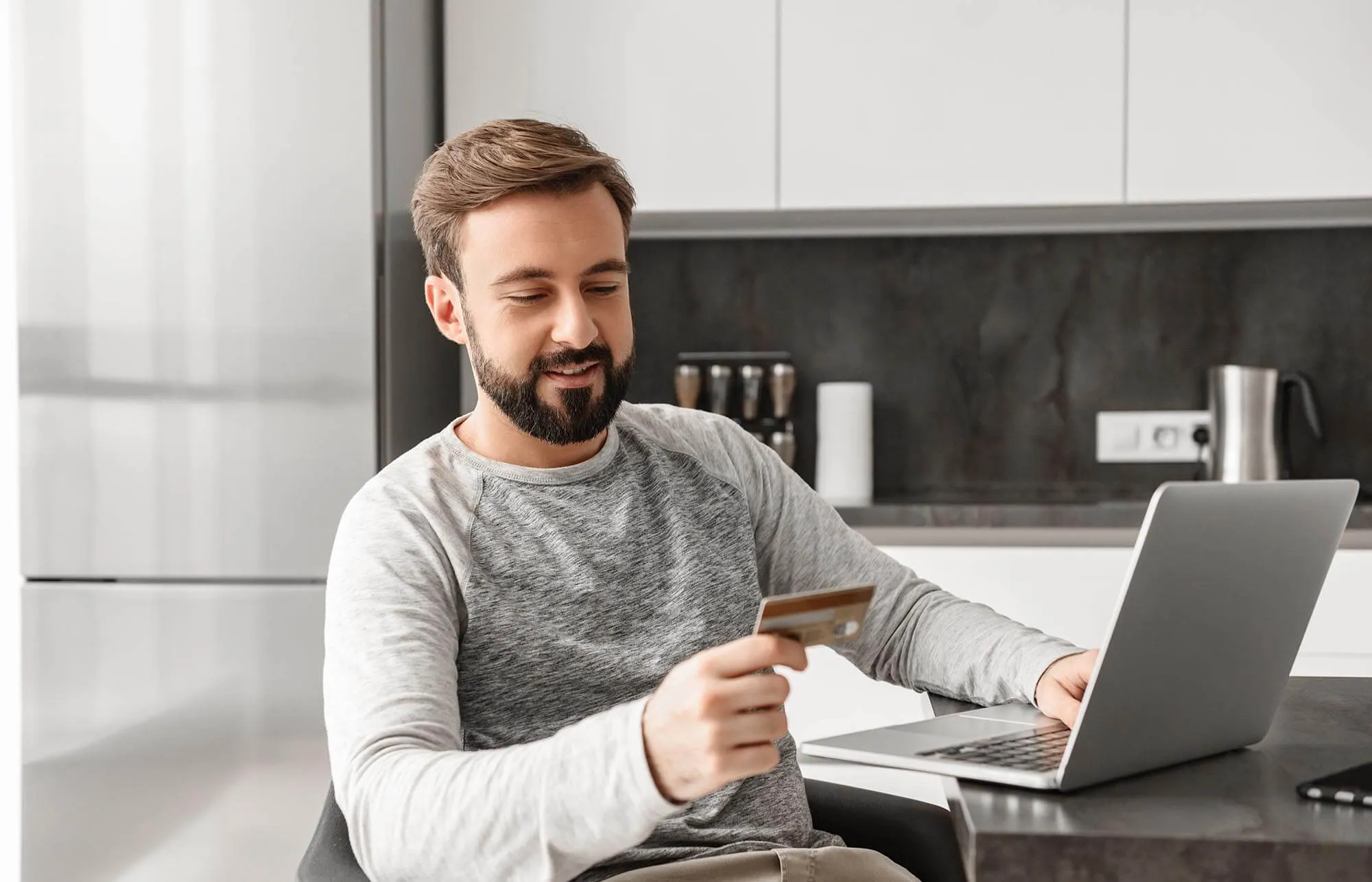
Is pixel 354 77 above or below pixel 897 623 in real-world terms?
above

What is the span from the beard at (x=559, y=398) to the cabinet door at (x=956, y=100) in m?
1.49

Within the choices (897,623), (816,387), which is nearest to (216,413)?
(816,387)

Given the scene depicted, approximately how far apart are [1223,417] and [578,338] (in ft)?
6.28

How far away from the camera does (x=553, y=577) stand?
3.86 ft

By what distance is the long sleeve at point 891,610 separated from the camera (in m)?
1.13

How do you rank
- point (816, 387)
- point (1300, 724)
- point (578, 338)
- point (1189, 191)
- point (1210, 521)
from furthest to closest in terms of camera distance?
point (816, 387) → point (1189, 191) → point (578, 338) → point (1300, 724) → point (1210, 521)

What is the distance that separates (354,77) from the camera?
2.38 m

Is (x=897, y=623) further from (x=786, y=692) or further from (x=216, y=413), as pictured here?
(x=216, y=413)

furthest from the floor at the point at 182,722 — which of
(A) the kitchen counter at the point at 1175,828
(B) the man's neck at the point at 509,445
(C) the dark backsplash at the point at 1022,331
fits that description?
(A) the kitchen counter at the point at 1175,828

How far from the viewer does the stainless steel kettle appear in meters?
2.64

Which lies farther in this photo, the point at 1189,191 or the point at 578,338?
the point at 1189,191

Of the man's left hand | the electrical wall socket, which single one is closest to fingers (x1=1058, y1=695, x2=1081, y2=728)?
the man's left hand

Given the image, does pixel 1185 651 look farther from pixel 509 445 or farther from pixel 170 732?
pixel 170 732

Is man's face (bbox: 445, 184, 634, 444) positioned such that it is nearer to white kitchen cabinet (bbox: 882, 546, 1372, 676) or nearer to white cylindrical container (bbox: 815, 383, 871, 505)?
white kitchen cabinet (bbox: 882, 546, 1372, 676)
